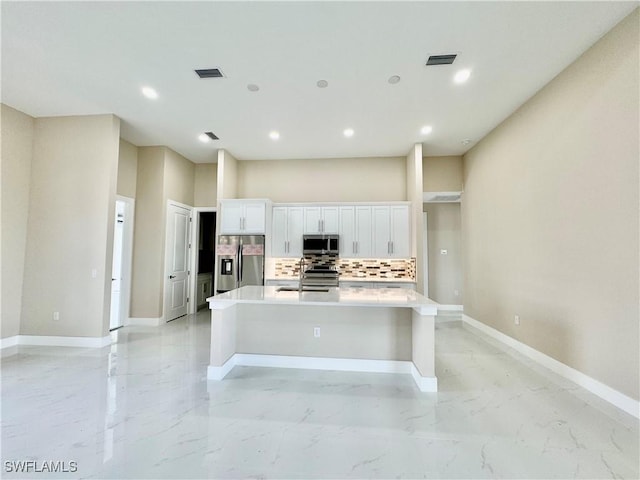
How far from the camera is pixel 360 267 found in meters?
5.74

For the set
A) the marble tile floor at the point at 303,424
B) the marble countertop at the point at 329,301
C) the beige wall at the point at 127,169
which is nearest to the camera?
the marble tile floor at the point at 303,424

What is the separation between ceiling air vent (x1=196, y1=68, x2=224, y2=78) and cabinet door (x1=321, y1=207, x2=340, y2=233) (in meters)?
2.99

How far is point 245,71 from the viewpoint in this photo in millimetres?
3230

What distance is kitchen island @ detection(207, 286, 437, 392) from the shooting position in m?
3.04

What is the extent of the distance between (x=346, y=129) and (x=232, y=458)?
4461 mm

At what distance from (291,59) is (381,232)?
3.37 metres

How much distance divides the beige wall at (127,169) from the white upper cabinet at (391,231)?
15.2 ft

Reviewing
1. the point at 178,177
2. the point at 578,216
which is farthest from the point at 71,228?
the point at 578,216

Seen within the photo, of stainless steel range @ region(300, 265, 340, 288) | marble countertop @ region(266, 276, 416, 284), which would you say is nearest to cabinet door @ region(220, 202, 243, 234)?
marble countertop @ region(266, 276, 416, 284)

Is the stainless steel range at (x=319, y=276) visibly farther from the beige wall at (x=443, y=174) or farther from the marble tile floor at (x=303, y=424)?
the beige wall at (x=443, y=174)

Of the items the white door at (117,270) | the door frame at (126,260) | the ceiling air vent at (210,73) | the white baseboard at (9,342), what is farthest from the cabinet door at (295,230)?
the white baseboard at (9,342)

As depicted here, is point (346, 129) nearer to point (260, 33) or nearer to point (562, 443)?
point (260, 33)

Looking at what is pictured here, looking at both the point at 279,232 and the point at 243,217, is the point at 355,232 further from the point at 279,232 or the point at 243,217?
the point at 243,217

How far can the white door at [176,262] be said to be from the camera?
5.57 meters
